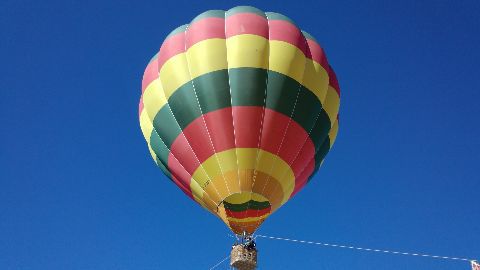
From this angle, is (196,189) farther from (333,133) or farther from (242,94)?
(333,133)

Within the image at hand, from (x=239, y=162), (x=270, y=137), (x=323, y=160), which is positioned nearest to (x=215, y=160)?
(x=239, y=162)

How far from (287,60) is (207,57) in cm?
176

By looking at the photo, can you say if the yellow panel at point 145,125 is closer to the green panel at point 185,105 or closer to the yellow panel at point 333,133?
the green panel at point 185,105

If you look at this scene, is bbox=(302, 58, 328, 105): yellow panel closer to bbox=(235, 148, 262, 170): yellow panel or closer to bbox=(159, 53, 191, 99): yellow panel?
bbox=(235, 148, 262, 170): yellow panel

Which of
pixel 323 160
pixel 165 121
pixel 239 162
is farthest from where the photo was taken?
pixel 323 160

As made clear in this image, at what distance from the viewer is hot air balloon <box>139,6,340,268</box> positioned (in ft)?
39.1

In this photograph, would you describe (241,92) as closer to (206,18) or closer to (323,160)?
(206,18)

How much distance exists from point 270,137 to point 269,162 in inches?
20.9

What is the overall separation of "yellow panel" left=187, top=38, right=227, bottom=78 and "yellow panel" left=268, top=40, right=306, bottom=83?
1.07 metres

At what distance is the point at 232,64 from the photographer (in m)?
12.2

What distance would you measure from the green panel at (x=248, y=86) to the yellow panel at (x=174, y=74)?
107 centimetres

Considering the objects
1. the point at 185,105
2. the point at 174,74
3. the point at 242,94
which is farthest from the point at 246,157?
the point at 174,74

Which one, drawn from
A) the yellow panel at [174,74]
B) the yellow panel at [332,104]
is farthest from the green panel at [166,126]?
the yellow panel at [332,104]

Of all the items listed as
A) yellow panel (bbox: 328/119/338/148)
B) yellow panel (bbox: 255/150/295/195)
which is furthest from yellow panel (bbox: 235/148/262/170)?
yellow panel (bbox: 328/119/338/148)
